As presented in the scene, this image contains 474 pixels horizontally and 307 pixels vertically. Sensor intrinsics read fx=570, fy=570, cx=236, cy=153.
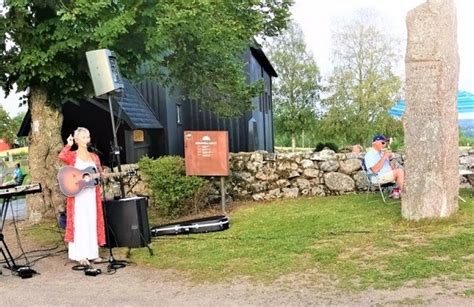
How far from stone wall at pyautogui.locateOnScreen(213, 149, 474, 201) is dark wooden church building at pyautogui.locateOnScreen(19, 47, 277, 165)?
8.05 feet

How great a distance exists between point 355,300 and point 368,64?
896 inches

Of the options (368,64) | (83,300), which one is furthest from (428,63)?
(368,64)

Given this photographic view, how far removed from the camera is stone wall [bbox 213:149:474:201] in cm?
1220

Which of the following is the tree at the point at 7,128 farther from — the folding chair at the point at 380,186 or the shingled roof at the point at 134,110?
the folding chair at the point at 380,186

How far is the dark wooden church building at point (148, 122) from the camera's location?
645 inches

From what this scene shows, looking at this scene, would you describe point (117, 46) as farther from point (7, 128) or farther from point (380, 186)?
point (7, 128)

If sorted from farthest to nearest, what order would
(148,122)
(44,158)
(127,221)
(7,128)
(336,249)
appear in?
1. (7,128)
2. (148,122)
3. (44,158)
4. (127,221)
5. (336,249)

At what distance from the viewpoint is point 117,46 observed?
10102 millimetres

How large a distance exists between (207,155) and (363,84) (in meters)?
17.0

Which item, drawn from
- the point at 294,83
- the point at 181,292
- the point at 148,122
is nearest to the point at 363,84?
the point at 294,83

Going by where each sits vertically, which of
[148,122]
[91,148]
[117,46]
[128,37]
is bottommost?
[91,148]

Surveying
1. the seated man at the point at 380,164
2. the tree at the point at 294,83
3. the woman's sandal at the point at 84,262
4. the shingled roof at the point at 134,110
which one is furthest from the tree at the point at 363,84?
the woman's sandal at the point at 84,262

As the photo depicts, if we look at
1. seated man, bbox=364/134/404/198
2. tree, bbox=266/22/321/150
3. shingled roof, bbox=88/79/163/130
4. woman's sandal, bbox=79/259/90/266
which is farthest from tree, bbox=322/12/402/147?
woman's sandal, bbox=79/259/90/266

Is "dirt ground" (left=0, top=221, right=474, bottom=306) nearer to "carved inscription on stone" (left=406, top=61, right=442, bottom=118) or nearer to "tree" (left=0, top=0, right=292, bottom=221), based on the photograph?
"carved inscription on stone" (left=406, top=61, right=442, bottom=118)
